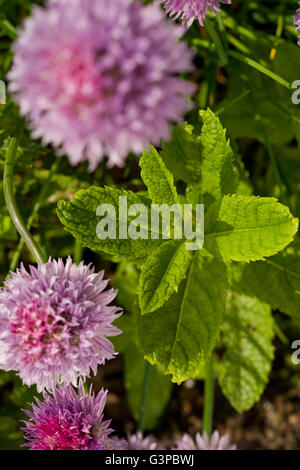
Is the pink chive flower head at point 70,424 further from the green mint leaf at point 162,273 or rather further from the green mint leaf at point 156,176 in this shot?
the green mint leaf at point 156,176

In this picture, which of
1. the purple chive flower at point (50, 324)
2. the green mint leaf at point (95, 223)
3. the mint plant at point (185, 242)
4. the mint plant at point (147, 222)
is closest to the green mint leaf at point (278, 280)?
the mint plant at point (147, 222)

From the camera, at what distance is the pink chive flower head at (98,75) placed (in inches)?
23.2

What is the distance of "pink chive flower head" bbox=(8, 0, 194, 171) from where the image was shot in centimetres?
59

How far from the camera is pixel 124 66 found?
0.59 metres

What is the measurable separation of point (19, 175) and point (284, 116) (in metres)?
0.69

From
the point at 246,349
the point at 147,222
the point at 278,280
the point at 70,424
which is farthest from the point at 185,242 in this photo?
the point at 246,349

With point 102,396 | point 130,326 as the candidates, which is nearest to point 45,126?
point 102,396

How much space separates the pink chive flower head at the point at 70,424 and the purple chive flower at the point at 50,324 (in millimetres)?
103

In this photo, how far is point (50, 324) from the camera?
0.79 m

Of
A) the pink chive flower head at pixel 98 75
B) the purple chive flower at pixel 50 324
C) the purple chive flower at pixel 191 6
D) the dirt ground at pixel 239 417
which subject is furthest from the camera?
the dirt ground at pixel 239 417

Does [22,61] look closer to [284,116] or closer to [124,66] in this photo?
[124,66]

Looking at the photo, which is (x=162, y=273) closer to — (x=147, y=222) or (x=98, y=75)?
(x=147, y=222)

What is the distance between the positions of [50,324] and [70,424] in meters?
0.22
